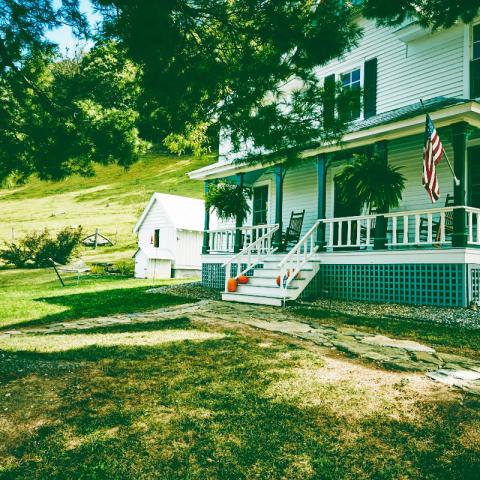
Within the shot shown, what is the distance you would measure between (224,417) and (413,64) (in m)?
10.7

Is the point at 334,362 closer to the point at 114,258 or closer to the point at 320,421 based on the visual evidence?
the point at 320,421

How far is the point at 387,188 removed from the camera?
880 cm

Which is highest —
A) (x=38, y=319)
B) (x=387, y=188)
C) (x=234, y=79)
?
(x=234, y=79)

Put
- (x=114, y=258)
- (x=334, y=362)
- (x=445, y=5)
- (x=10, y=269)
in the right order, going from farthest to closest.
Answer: (x=114, y=258) < (x=10, y=269) < (x=445, y=5) < (x=334, y=362)

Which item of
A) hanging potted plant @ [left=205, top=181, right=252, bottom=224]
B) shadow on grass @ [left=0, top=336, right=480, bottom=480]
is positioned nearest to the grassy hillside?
hanging potted plant @ [left=205, top=181, right=252, bottom=224]

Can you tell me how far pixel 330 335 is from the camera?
6059 millimetres

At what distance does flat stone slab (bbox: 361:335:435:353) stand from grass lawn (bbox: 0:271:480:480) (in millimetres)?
871

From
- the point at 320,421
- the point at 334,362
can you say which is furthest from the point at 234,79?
the point at 320,421

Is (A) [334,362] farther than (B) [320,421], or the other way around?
(A) [334,362]

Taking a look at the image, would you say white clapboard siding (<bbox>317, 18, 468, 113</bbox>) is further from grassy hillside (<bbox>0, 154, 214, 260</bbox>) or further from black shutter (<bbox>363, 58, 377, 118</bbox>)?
grassy hillside (<bbox>0, 154, 214, 260</bbox>)

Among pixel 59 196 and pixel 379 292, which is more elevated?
pixel 59 196

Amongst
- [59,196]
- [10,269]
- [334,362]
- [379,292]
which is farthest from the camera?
[59,196]

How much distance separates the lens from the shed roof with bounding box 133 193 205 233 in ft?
74.1

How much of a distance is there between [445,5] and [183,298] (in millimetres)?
8071
